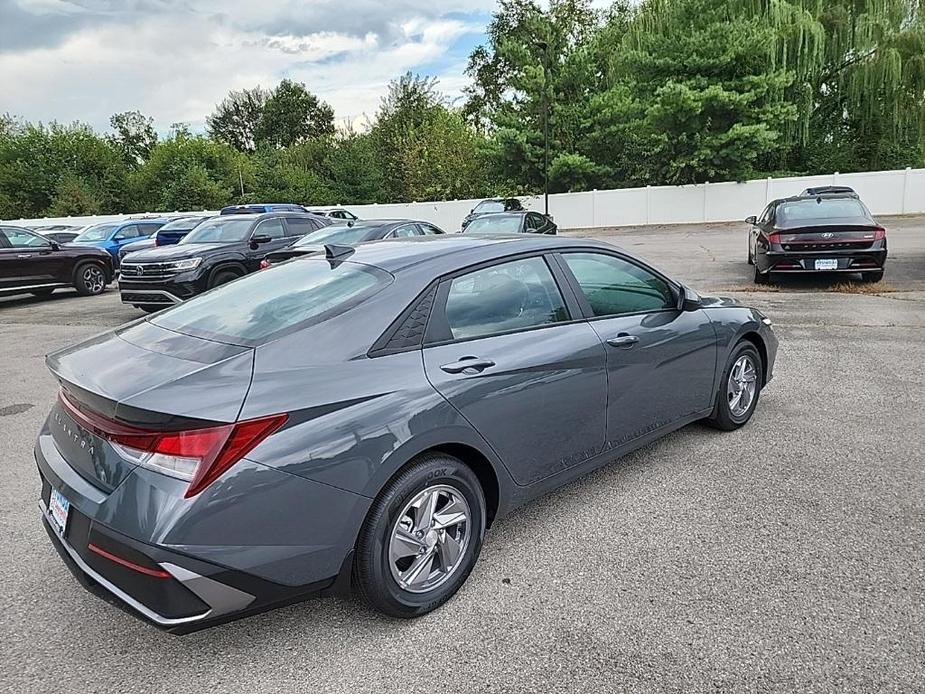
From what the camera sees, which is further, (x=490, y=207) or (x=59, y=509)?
(x=490, y=207)

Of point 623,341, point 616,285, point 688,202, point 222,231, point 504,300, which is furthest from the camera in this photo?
point 688,202

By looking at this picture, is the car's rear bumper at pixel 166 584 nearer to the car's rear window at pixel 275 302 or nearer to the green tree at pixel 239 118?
the car's rear window at pixel 275 302

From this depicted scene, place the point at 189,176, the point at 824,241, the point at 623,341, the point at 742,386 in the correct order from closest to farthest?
the point at 623,341 < the point at 742,386 < the point at 824,241 < the point at 189,176

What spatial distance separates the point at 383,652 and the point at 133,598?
3.02 ft

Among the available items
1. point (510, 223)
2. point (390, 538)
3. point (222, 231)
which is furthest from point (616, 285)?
point (510, 223)

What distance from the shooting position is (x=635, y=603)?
9.08 ft

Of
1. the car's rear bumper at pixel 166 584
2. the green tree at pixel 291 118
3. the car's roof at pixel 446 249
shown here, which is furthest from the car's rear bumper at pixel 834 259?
the green tree at pixel 291 118

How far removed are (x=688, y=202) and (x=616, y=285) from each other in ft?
96.5

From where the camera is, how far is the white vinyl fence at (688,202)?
28594mm

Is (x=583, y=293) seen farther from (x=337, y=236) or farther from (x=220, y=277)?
(x=220, y=277)

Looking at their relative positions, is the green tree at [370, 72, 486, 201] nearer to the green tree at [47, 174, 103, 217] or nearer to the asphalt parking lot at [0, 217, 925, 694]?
the green tree at [47, 174, 103, 217]

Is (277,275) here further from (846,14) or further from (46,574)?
(846,14)

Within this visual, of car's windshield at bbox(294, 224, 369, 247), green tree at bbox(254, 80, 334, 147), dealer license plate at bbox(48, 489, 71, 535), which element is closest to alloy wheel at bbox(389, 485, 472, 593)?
dealer license plate at bbox(48, 489, 71, 535)

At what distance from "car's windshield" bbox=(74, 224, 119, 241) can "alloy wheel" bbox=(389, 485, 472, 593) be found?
1888cm
